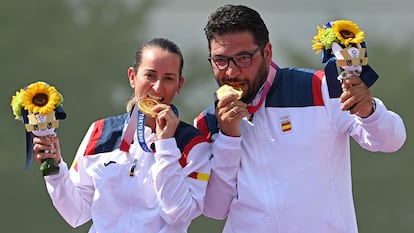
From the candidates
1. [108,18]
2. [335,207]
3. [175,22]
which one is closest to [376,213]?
[175,22]

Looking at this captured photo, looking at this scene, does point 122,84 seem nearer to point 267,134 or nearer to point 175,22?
point 175,22

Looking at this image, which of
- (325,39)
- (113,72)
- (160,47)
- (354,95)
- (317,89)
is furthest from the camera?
(113,72)

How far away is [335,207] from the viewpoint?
3.76 m

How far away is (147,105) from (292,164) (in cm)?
66

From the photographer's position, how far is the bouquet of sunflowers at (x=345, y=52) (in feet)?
11.3

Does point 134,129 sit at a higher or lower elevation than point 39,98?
lower

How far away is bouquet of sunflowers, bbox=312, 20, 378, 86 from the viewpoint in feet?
11.3

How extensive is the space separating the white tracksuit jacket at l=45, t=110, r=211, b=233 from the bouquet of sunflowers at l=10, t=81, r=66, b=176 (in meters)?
0.16

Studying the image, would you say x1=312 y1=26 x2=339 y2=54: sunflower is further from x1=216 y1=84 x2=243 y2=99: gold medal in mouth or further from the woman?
the woman

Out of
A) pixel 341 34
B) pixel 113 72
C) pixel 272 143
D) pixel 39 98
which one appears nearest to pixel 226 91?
pixel 272 143

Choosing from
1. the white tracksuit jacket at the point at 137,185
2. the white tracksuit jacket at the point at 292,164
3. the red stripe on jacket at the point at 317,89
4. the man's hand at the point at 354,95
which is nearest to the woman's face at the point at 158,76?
the white tracksuit jacket at the point at 137,185

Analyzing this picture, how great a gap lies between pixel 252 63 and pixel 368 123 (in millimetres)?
589

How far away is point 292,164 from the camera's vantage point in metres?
3.78

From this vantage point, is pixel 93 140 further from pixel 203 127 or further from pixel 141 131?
pixel 203 127
